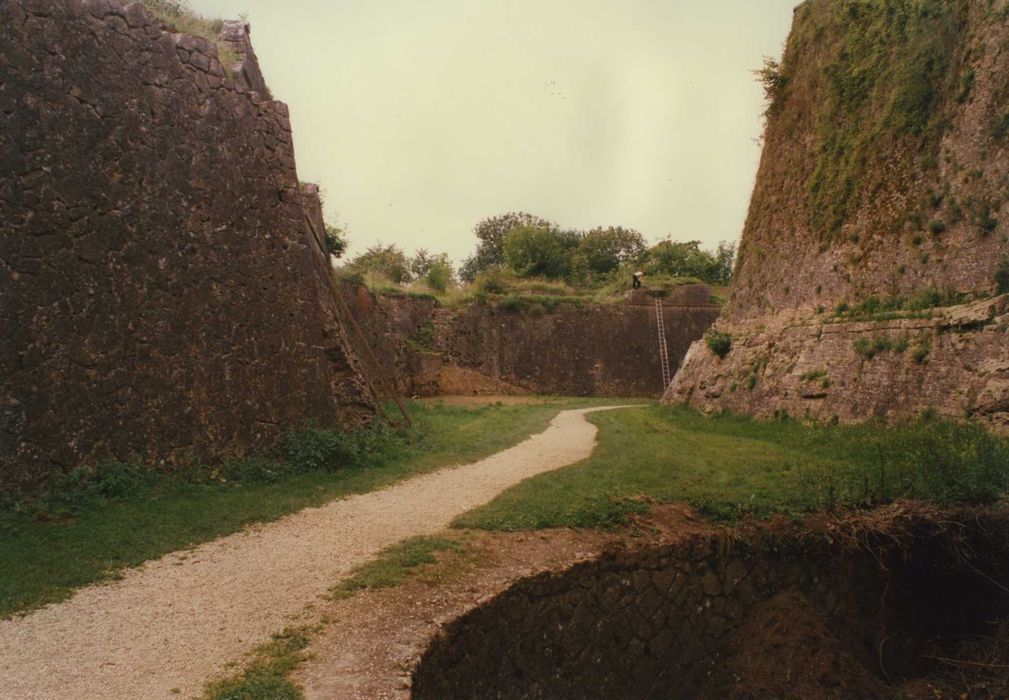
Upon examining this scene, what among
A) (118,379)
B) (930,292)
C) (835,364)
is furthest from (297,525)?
(930,292)

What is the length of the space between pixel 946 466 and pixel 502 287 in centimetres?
2236

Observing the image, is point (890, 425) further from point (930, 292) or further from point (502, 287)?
point (502, 287)

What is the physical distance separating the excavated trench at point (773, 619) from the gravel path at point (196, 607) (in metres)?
1.59

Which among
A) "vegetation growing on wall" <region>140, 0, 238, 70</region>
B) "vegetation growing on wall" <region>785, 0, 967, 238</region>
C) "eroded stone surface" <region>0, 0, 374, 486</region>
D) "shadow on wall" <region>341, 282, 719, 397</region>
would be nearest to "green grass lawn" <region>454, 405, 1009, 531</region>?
"eroded stone surface" <region>0, 0, 374, 486</region>

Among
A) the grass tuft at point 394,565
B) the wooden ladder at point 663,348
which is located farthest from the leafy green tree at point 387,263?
the grass tuft at point 394,565

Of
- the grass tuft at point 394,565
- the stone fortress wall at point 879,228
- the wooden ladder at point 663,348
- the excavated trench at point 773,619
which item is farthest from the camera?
the wooden ladder at point 663,348

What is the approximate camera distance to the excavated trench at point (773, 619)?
6.12m

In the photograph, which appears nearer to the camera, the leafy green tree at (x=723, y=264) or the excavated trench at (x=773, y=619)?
the excavated trench at (x=773, y=619)

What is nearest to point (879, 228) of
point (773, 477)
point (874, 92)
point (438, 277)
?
point (874, 92)

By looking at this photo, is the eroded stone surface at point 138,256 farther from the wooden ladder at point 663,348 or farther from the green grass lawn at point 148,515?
the wooden ladder at point 663,348

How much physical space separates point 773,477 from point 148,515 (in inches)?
278

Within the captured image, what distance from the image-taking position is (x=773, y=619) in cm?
721

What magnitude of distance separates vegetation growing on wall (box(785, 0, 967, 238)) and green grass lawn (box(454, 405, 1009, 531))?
17.3 feet

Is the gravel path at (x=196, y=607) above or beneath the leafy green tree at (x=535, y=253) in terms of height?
beneath
